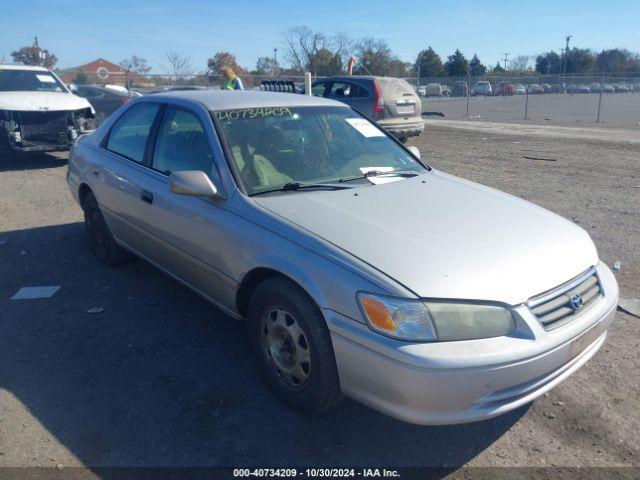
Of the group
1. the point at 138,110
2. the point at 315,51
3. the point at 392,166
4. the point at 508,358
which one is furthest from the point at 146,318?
the point at 315,51

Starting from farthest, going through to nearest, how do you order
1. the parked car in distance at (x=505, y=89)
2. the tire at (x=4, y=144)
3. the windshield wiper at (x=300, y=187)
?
the parked car in distance at (x=505, y=89) → the tire at (x=4, y=144) → the windshield wiper at (x=300, y=187)

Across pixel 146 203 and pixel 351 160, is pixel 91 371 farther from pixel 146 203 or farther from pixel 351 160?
pixel 351 160

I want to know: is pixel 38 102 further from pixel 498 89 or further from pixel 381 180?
pixel 498 89

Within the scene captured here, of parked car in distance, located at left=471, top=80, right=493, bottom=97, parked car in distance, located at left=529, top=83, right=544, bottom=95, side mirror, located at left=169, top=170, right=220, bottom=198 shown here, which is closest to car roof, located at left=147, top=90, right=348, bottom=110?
side mirror, located at left=169, top=170, right=220, bottom=198

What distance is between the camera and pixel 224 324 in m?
4.26

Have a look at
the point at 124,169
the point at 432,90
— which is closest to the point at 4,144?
the point at 124,169

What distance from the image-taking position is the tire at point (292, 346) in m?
2.83

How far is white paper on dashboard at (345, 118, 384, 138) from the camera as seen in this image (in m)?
4.43

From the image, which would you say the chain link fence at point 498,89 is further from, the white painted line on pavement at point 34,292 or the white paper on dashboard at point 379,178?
the white paper on dashboard at point 379,178

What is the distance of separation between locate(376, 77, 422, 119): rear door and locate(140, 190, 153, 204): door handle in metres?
9.52

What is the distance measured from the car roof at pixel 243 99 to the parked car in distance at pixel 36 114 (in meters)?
7.09

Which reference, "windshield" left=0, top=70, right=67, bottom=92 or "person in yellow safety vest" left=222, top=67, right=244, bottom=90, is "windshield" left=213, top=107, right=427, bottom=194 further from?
"windshield" left=0, top=70, right=67, bottom=92

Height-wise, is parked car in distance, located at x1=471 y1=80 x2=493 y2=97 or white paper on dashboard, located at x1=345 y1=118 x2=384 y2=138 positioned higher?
white paper on dashboard, located at x1=345 y1=118 x2=384 y2=138

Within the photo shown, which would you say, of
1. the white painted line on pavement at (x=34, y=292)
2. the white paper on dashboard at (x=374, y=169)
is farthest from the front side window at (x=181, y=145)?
the white painted line on pavement at (x=34, y=292)
